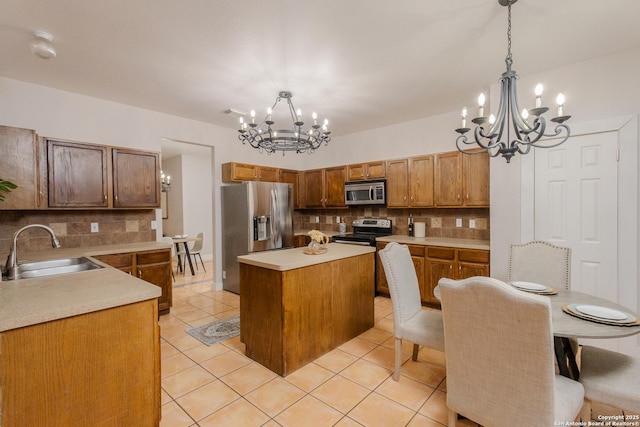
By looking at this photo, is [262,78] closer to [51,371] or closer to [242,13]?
[242,13]

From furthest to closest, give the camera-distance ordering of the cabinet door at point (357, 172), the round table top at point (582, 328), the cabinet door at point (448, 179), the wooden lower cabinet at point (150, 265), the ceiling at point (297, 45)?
the cabinet door at point (357, 172) < the cabinet door at point (448, 179) < the wooden lower cabinet at point (150, 265) < the ceiling at point (297, 45) < the round table top at point (582, 328)

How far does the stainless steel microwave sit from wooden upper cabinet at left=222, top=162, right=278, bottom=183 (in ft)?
4.71

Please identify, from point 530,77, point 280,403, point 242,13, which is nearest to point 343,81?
point 242,13

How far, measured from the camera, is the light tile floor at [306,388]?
72.3 inches

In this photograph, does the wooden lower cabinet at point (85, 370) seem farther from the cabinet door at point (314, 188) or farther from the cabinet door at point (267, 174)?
the cabinet door at point (314, 188)

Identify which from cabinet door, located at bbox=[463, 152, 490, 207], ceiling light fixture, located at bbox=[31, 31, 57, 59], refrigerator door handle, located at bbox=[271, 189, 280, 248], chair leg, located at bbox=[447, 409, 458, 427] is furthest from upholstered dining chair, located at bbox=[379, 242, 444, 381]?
ceiling light fixture, located at bbox=[31, 31, 57, 59]

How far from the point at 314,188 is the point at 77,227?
3.53 metres

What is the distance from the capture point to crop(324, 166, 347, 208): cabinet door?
16.6ft

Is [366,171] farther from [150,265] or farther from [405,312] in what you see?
[150,265]

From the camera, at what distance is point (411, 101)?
3672mm

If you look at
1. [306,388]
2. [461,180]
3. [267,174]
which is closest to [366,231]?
[461,180]

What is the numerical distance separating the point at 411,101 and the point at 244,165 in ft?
8.84

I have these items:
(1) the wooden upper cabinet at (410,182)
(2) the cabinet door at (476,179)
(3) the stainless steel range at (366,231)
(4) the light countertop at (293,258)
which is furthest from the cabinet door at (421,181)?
(4) the light countertop at (293,258)

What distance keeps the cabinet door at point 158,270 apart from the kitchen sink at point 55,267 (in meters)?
0.68
